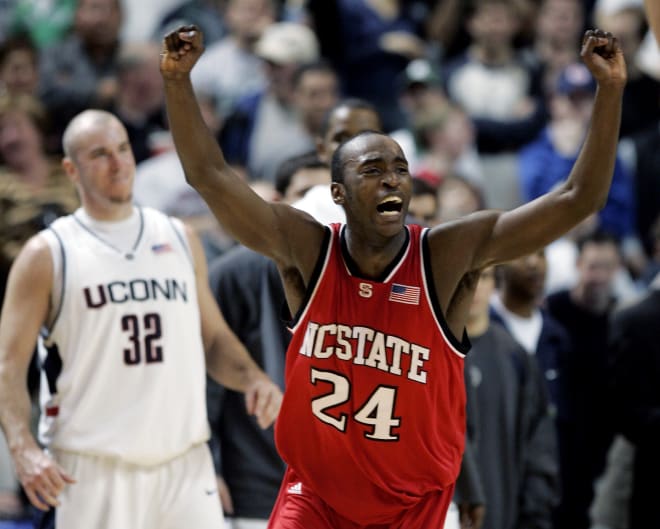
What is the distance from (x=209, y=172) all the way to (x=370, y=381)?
96 centimetres

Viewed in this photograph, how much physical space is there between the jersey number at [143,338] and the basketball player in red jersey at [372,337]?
1.11 m

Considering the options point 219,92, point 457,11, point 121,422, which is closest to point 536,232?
point 121,422

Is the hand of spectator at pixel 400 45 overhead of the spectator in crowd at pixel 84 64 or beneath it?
overhead

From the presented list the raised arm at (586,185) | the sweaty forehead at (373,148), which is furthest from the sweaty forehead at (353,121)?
the raised arm at (586,185)

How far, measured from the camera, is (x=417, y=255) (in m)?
5.12

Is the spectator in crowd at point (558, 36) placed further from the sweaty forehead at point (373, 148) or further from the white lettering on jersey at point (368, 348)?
the white lettering on jersey at point (368, 348)

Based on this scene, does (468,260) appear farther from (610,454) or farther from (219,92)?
(219,92)

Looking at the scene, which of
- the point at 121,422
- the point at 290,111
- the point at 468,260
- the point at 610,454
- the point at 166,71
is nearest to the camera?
the point at 166,71

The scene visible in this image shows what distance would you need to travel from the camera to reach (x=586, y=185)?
4758 mm

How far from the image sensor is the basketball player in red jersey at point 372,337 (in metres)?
→ 4.98

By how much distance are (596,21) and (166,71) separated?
882 centimetres

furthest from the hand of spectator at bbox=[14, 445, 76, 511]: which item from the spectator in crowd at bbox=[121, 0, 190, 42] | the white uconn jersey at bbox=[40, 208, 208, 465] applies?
the spectator in crowd at bbox=[121, 0, 190, 42]

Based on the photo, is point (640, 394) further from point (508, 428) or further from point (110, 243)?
point (110, 243)

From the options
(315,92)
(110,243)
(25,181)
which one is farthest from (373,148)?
(315,92)
